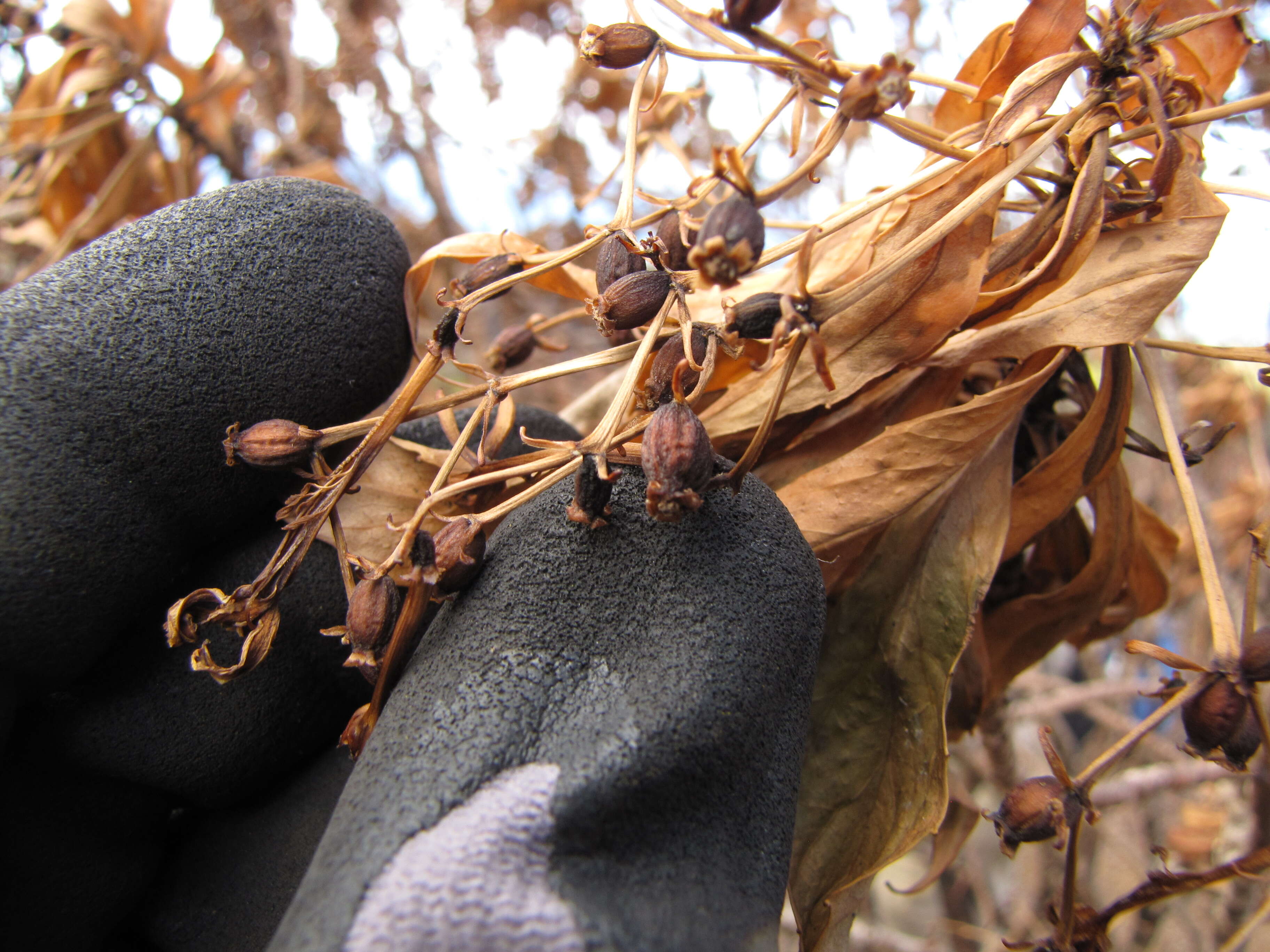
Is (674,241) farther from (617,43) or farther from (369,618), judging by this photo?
(369,618)

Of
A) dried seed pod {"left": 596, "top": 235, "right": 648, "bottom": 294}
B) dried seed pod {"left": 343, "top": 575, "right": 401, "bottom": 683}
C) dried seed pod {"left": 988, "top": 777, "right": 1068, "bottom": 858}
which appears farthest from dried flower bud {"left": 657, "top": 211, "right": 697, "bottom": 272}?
dried seed pod {"left": 988, "top": 777, "right": 1068, "bottom": 858}

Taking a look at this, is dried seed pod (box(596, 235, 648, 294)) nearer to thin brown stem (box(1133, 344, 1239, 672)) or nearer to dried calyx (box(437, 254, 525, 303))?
dried calyx (box(437, 254, 525, 303))

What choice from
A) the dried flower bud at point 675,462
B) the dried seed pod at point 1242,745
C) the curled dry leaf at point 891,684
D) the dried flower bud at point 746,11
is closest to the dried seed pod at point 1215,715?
the dried seed pod at point 1242,745

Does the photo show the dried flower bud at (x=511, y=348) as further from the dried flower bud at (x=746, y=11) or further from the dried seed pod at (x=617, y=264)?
the dried flower bud at (x=746, y=11)

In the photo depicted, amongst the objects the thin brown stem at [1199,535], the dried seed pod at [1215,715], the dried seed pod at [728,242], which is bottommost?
the dried seed pod at [1215,715]

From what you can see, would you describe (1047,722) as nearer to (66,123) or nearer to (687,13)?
(687,13)

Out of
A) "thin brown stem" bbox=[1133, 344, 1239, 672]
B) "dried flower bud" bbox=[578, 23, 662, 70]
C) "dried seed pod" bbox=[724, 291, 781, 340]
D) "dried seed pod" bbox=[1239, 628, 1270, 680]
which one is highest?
"dried flower bud" bbox=[578, 23, 662, 70]

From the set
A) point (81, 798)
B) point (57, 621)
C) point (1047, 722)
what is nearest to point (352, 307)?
point (57, 621)
